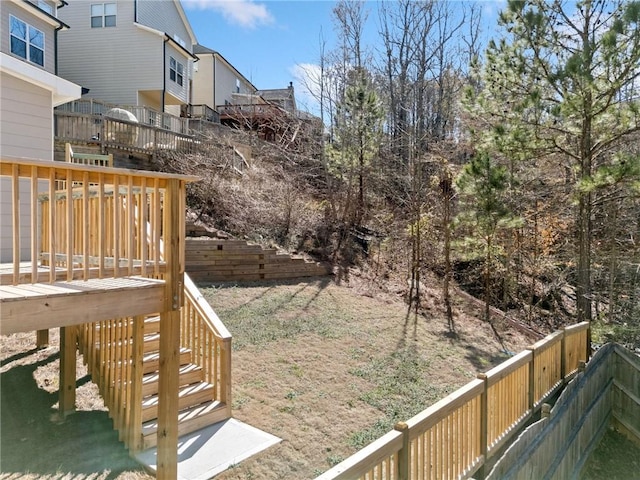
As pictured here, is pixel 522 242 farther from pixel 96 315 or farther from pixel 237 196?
pixel 96 315

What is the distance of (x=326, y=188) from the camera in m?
14.5

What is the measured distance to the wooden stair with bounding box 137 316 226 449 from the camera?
4.15 metres

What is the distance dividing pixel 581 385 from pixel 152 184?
553 cm

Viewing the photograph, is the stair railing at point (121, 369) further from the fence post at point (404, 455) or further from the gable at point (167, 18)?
the gable at point (167, 18)

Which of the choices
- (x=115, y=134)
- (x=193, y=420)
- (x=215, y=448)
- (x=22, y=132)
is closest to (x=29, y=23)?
(x=115, y=134)

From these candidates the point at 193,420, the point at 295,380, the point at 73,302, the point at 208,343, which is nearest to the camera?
the point at 73,302

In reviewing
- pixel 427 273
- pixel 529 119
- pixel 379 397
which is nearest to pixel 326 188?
pixel 427 273

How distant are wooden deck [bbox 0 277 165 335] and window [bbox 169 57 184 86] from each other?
17.9 meters

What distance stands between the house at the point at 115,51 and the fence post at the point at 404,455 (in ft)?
59.3

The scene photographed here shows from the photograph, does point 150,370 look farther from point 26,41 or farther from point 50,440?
point 26,41

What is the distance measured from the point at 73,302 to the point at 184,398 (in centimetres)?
215

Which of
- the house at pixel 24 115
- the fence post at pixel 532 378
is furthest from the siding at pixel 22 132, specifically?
the fence post at pixel 532 378

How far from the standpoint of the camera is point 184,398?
4398 millimetres

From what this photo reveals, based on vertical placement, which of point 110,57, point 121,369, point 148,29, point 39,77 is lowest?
point 121,369
